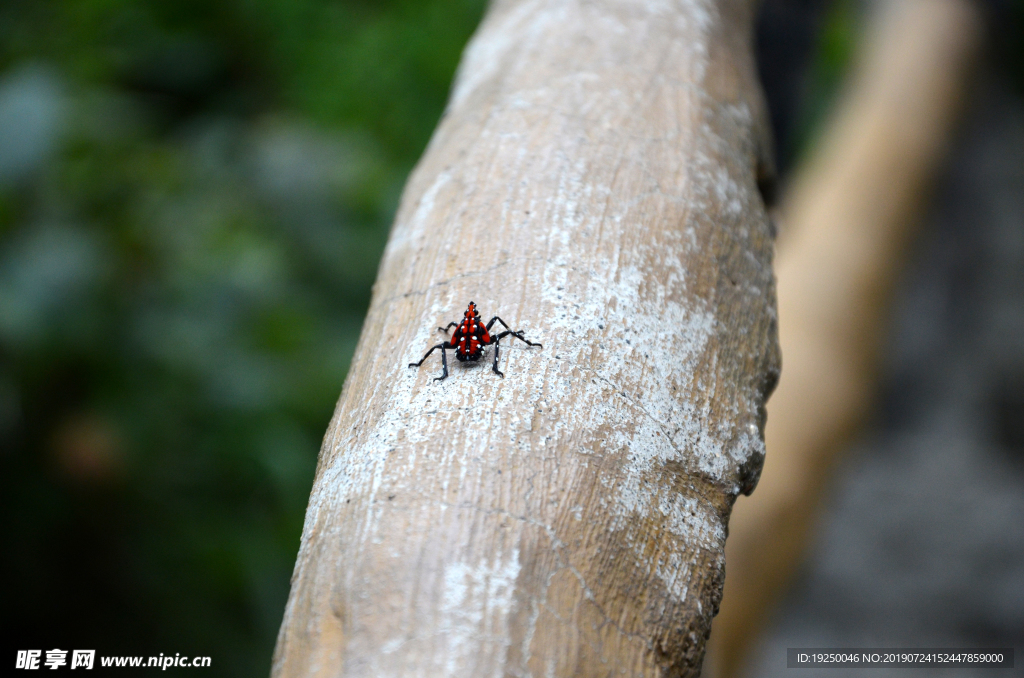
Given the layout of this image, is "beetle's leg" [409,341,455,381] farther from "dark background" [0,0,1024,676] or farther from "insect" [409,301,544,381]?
"dark background" [0,0,1024,676]

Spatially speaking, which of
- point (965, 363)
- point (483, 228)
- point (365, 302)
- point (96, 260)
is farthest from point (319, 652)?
point (965, 363)

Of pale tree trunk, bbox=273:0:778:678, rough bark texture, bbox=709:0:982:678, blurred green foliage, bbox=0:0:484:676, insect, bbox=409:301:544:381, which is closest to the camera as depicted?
pale tree trunk, bbox=273:0:778:678

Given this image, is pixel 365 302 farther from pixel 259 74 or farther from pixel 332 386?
pixel 259 74

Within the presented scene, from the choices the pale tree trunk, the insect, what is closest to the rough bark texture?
the pale tree trunk

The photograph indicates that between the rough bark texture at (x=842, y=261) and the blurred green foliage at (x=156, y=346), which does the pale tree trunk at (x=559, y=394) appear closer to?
the blurred green foliage at (x=156, y=346)

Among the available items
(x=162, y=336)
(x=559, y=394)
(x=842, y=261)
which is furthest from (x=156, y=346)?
(x=842, y=261)

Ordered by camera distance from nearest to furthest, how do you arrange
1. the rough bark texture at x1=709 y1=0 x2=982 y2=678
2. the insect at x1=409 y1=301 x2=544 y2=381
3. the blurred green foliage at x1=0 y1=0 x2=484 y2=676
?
the insect at x1=409 y1=301 x2=544 y2=381
the blurred green foliage at x1=0 y1=0 x2=484 y2=676
the rough bark texture at x1=709 y1=0 x2=982 y2=678
